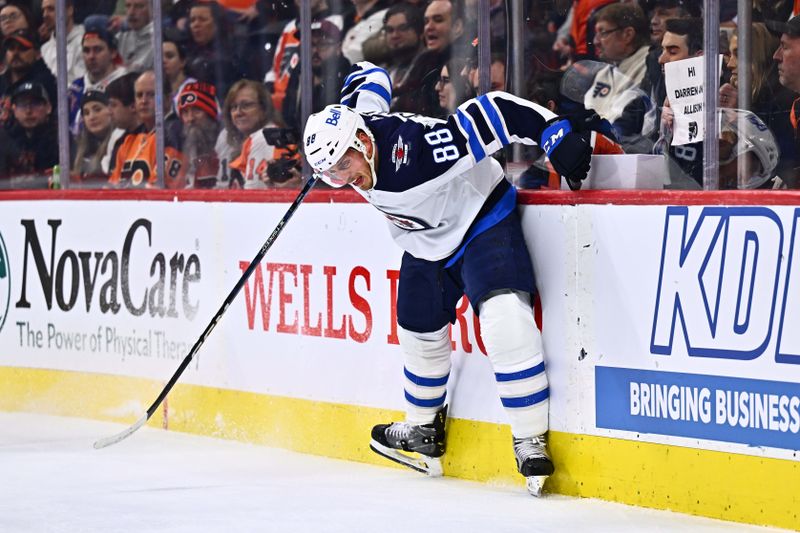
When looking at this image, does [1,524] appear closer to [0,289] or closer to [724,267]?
[724,267]

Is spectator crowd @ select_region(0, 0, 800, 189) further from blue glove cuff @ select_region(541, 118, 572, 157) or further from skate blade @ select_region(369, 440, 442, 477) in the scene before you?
skate blade @ select_region(369, 440, 442, 477)

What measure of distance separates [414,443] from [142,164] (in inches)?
82.1

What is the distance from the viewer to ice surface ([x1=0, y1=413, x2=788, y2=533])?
396cm

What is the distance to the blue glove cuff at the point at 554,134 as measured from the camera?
4.15 meters

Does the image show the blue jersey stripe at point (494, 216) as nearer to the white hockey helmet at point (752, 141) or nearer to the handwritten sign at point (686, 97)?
the handwritten sign at point (686, 97)

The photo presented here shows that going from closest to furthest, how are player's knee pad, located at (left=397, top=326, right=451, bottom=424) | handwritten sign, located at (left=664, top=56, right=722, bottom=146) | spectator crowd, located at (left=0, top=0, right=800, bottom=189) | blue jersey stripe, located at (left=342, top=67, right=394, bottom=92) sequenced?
spectator crowd, located at (left=0, top=0, right=800, bottom=189), handwritten sign, located at (left=664, top=56, right=722, bottom=146), player's knee pad, located at (left=397, top=326, right=451, bottom=424), blue jersey stripe, located at (left=342, top=67, right=394, bottom=92)

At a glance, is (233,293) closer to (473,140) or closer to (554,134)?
(473,140)

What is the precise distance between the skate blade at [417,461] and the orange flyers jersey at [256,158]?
1.27m

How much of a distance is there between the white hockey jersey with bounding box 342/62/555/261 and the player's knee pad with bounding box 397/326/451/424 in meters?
0.29

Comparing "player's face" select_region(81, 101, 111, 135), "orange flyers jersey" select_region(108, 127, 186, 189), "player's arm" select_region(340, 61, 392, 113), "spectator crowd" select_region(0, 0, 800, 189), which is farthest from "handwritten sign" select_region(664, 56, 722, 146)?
"player's face" select_region(81, 101, 111, 135)

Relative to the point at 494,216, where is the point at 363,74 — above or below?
above

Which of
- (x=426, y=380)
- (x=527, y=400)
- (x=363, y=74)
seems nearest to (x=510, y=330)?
(x=527, y=400)

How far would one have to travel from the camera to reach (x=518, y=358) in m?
4.25

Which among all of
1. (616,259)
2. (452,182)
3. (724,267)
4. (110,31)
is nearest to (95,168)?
(110,31)
